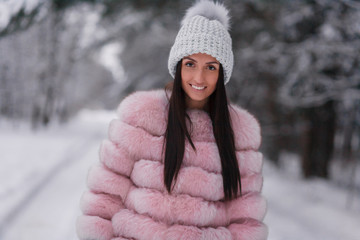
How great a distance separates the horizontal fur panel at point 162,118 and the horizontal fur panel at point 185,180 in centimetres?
23

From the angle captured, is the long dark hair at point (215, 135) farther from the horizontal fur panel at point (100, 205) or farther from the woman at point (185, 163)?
the horizontal fur panel at point (100, 205)

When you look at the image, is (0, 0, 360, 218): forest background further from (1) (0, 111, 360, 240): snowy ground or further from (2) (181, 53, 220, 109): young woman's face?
(2) (181, 53, 220, 109): young woman's face

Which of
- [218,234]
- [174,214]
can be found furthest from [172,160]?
[218,234]

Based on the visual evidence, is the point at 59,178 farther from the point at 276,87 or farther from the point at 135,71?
the point at 276,87

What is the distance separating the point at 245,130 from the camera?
82.5 inches

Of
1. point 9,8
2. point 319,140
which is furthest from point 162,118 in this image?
point 319,140

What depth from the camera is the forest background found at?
17.3 feet

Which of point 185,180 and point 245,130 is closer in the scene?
point 185,180

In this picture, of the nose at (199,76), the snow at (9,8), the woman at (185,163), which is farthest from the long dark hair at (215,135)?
the snow at (9,8)

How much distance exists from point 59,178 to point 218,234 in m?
6.31

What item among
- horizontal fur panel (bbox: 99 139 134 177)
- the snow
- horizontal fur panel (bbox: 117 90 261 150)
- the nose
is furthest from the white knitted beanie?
the snow

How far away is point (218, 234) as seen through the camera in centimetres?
182

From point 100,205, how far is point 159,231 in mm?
394

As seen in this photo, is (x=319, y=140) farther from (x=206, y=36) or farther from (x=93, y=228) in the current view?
(x=93, y=228)
